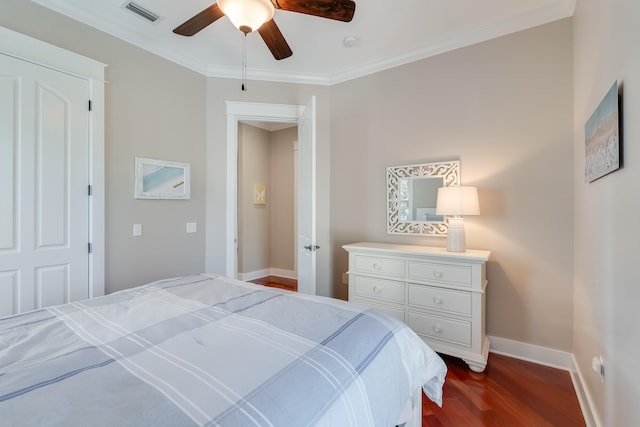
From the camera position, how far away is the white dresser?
210 cm

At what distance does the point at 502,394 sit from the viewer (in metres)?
1.88

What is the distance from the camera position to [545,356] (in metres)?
2.23

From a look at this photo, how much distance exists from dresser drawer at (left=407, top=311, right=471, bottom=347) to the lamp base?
0.54 metres

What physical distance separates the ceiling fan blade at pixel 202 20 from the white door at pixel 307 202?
1035 mm

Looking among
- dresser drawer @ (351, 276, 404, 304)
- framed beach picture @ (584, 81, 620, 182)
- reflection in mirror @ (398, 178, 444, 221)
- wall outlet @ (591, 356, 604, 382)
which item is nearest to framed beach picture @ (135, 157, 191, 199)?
dresser drawer @ (351, 276, 404, 304)

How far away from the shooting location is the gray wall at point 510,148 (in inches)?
85.7

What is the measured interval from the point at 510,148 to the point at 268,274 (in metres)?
4.07

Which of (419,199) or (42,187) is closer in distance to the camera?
(42,187)

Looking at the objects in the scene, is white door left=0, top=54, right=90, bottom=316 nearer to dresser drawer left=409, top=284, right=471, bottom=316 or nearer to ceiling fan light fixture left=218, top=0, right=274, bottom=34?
ceiling fan light fixture left=218, top=0, right=274, bottom=34

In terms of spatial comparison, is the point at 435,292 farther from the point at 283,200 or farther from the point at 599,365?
the point at 283,200

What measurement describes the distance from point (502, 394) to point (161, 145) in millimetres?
3340

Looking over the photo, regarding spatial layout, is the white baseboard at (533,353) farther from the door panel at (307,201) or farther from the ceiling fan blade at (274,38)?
the ceiling fan blade at (274,38)

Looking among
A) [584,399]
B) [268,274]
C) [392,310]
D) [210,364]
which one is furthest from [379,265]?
[268,274]

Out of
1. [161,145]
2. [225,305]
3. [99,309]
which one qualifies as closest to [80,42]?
[161,145]
